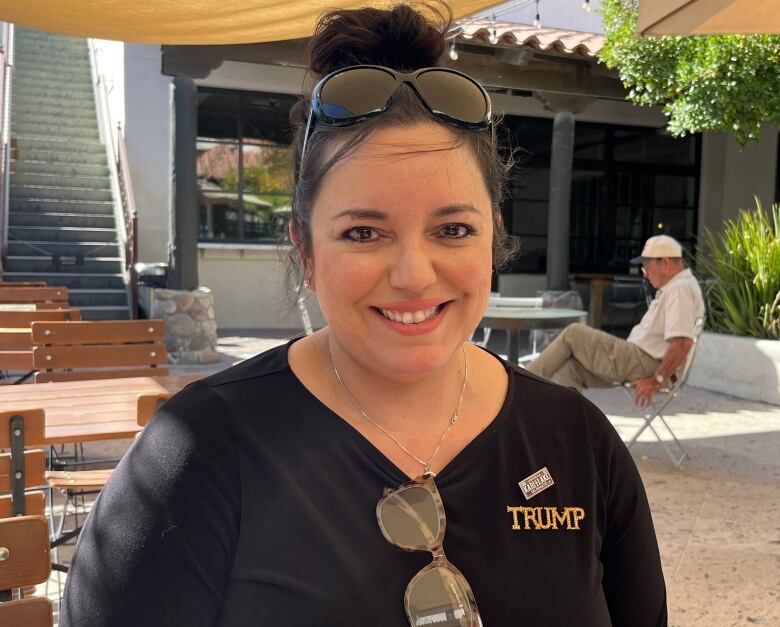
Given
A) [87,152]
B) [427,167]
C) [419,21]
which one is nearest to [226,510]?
[427,167]

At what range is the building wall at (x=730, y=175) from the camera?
13.5 meters

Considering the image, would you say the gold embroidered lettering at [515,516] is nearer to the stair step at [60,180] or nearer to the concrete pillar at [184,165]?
the concrete pillar at [184,165]

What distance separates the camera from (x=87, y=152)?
12.3 meters

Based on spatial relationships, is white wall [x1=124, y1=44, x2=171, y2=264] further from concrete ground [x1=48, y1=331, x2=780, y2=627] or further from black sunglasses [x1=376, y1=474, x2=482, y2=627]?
black sunglasses [x1=376, y1=474, x2=482, y2=627]

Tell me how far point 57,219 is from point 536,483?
10946 millimetres

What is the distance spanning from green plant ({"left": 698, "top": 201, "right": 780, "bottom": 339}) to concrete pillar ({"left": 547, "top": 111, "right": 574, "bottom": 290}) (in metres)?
2.46

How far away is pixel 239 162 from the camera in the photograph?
11398 mm

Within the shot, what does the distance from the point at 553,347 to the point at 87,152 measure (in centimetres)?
935

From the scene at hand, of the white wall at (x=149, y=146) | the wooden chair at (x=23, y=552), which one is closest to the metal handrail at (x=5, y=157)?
the white wall at (x=149, y=146)

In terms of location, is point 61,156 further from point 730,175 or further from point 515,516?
point 515,516

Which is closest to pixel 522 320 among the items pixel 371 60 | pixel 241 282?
pixel 371 60

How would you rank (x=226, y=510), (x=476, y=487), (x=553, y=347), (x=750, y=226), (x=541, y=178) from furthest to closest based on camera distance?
(x=541, y=178)
(x=750, y=226)
(x=553, y=347)
(x=476, y=487)
(x=226, y=510)

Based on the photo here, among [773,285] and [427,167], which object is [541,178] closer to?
[773,285]

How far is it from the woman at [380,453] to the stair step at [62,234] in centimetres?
1036
